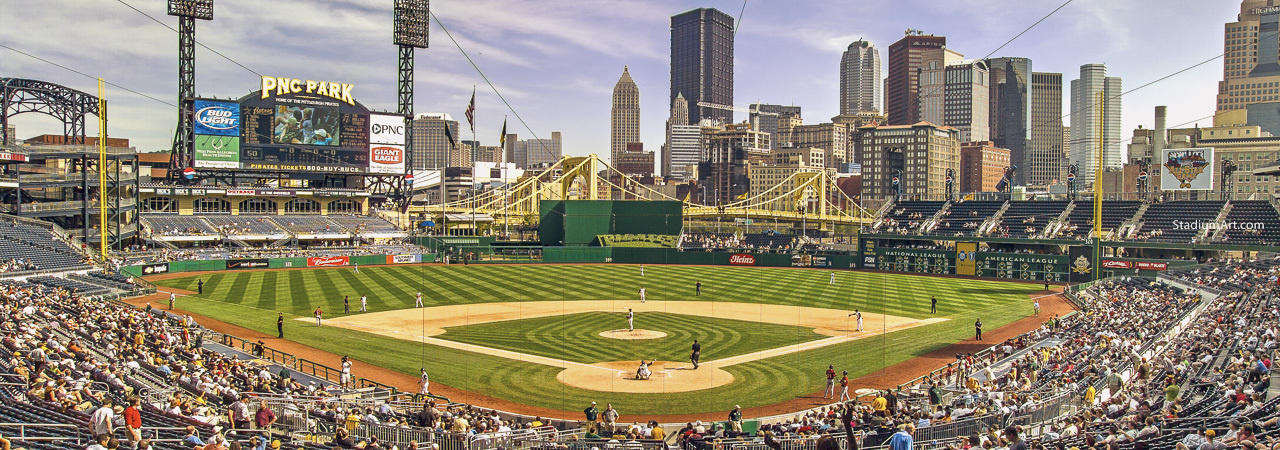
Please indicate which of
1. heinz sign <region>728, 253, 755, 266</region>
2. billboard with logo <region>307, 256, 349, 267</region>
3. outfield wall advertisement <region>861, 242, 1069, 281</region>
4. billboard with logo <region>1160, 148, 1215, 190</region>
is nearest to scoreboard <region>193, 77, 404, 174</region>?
billboard with logo <region>307, 256, 349, 267</region>

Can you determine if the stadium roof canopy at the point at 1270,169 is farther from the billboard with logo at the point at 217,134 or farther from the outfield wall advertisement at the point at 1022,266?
the billboard with logo at the point at 217,134

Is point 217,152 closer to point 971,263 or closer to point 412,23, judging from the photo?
point 412,23

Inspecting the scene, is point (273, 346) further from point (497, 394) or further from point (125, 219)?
point (125, 219)

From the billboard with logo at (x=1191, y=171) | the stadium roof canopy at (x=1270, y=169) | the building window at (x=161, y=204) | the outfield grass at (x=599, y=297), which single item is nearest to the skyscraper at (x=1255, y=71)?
the billboard with logo at (x=1191, y=171)

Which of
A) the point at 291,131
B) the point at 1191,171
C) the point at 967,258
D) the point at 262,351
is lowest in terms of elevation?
the point at 262,351

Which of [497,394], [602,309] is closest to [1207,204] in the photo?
[602,309]

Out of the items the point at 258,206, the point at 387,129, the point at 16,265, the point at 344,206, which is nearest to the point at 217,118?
the point at 258,206
